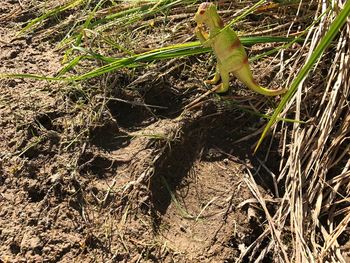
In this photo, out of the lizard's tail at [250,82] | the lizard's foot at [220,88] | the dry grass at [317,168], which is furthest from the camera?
the lizard's foot at [220,88]

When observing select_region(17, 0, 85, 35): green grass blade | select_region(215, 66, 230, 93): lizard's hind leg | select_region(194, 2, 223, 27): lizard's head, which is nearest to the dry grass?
select_region(215, 66, 230, 93): lizard's hind leg

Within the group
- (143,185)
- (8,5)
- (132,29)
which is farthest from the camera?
(8,5)

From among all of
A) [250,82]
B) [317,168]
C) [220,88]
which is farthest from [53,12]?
[317,168]

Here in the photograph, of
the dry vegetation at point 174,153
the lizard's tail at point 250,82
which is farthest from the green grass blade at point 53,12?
the lizard's tail at point 250,82

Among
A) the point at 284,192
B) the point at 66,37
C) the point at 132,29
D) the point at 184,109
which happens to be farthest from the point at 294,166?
the point at 66,37

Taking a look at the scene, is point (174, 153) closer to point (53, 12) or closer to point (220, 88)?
point (220, 88)

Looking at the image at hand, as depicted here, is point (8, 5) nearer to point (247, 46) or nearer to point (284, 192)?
point (247, 46)

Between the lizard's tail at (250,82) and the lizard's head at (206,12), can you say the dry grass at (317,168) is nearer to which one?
the lizard's tail at (250,82)

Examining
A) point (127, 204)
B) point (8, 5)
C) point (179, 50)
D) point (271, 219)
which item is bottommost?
point (271, 219)

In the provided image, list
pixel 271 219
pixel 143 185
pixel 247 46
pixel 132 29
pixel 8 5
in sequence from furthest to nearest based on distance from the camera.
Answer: pixel 8 5, pixel 132 29, pixel 247 46, pixel 143 185, pixel 271 219
